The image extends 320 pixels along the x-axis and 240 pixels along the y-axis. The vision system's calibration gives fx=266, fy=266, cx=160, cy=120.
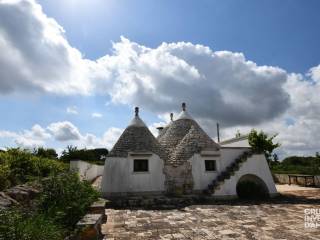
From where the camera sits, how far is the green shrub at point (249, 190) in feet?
53.7

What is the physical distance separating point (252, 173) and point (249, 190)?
3.99ft

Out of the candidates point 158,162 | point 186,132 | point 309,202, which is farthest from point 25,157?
point 309,202

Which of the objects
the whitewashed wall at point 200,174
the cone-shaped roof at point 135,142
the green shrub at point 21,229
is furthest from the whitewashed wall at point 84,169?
the green shrub at point 21,229

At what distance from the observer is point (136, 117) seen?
17.9 m

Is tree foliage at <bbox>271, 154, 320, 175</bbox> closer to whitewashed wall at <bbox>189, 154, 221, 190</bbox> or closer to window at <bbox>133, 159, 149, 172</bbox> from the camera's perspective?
whitewashed wall at <bbox>189, 154, 221, 190</bbox>

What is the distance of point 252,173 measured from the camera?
1606 cm

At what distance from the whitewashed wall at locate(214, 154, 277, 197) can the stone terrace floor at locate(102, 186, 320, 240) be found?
327 cm

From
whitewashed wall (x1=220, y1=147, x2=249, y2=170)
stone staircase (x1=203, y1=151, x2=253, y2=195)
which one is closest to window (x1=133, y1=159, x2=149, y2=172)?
stone staircase (x1=203, y1=151, x2=253, y2=195)

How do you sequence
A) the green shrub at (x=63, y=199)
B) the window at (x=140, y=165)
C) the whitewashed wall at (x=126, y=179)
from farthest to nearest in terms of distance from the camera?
the window at (x=140, y=165), the whitewashed wall at (x=126, y=179), the green shrub at (x=63, y=199)

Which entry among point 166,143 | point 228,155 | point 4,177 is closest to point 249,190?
point 228,155

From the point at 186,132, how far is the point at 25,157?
→ 11.5 meters

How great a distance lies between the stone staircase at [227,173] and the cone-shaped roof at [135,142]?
3384 millimetres

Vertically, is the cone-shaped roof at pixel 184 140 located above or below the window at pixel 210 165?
above

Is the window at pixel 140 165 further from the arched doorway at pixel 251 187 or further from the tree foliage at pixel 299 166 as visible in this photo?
the tree foliage at pixel 299 166
